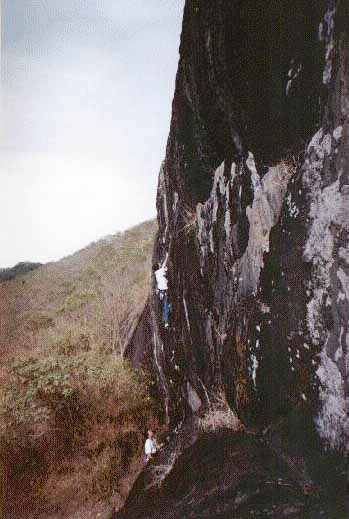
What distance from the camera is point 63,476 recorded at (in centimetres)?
455

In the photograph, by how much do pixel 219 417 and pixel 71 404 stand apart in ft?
7.53

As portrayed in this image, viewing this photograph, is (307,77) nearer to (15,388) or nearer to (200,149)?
(200,149)

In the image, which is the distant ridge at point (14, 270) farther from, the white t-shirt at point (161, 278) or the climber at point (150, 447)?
the climber at point (150, 447)

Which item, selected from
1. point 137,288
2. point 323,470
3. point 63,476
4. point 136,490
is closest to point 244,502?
point 323,470

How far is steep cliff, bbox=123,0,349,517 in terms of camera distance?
2.75 metres

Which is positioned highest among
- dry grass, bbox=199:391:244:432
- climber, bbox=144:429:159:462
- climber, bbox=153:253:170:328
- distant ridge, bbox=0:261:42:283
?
distant ridge, bbox=0:261:42:283

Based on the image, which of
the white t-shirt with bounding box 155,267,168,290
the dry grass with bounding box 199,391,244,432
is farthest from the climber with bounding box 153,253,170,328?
the dry grass with bounding box 199,391,244,432

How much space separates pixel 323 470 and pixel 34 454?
350 cm

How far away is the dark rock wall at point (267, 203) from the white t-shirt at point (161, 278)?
56 cm

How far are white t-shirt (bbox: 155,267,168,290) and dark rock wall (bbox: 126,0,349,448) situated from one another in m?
0.56

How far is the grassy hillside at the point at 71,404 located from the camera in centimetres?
447

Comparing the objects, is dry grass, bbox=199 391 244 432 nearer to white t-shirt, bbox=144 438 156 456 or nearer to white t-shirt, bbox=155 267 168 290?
white t-shirt, bbox=144 438 156 456

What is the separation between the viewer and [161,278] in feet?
16.5

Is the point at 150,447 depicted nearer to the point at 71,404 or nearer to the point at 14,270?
the point at 71,404
